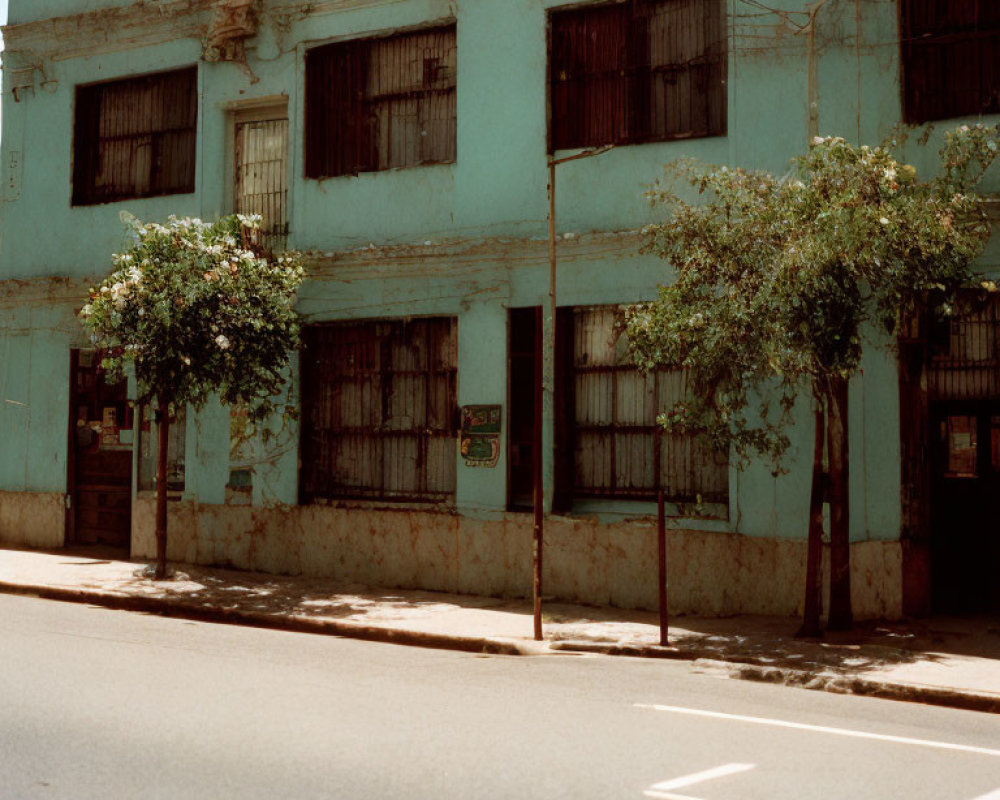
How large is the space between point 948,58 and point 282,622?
27.9 feet

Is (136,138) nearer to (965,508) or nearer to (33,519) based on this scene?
(33,519)

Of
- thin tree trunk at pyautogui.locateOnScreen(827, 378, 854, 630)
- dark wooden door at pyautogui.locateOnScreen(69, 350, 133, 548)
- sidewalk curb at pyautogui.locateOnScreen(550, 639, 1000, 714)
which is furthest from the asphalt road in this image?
dark wooden door at pyautogui.locateOnScreen(69, 350, 133, 548)

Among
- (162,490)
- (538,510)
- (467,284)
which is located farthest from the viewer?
(162,490)

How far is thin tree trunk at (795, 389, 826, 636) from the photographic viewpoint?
1078 cm

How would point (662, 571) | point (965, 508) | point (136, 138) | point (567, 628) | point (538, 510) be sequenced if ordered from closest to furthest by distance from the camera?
point (662, 571) < point (538, 510) < point (567, 628) < point (965, 508) < point (136, 138)

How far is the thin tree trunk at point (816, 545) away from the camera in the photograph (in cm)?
1078

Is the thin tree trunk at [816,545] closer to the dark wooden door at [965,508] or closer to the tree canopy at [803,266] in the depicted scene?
the tree canopy at [803,266]

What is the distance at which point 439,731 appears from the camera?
22.7 ft

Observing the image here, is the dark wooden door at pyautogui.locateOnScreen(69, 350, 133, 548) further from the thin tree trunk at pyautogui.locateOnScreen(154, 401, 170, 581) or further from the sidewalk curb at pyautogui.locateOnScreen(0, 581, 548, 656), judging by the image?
the sidewalk curb at pyautogui.locateOnScreen(0, 581, 548, 656)

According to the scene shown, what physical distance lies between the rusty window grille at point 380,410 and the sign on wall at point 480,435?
287mm

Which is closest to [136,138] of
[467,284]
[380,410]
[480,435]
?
[380,410]

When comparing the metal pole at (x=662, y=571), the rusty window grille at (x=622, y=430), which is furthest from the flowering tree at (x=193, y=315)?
the metal pole at (x=662, y=571)

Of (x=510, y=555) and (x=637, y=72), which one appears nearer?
(x=637, y=72)

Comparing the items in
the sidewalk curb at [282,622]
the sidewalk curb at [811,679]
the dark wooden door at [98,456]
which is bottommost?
the sidewalk curb at [811,679]
